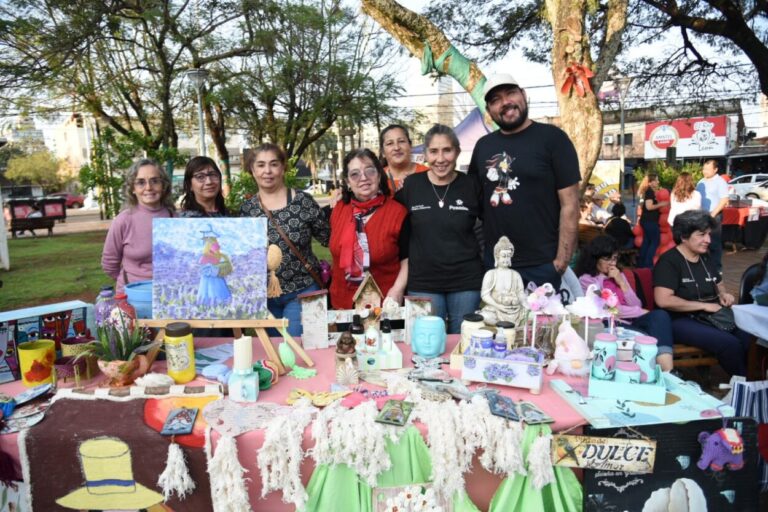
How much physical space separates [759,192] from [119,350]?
2209 cm

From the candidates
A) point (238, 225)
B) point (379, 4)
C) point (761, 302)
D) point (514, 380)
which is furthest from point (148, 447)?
point (379, 4)

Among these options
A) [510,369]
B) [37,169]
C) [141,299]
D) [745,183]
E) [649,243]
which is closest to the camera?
[510,369]

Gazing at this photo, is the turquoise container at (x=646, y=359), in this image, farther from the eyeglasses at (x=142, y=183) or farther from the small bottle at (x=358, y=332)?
the eyeglasses at (x=142, y=183)

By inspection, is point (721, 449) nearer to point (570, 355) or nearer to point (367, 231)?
point (570, 355)

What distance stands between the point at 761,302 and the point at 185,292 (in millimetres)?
2969

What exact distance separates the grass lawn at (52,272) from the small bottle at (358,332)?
655 centimetres

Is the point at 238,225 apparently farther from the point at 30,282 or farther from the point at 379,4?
the point at 30,282

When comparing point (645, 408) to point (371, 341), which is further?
point (371, 341)

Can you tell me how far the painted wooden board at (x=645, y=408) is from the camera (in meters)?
1.66

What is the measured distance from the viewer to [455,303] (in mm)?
2689

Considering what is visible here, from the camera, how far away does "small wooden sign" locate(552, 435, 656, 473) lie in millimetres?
1646

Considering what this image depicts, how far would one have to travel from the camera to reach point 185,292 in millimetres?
2109

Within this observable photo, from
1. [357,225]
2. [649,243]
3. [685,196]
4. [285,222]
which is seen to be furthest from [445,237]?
[685,196]

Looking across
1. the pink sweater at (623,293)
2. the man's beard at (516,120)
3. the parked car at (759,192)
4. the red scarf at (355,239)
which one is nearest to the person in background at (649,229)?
the pink sweater at (623,293)
